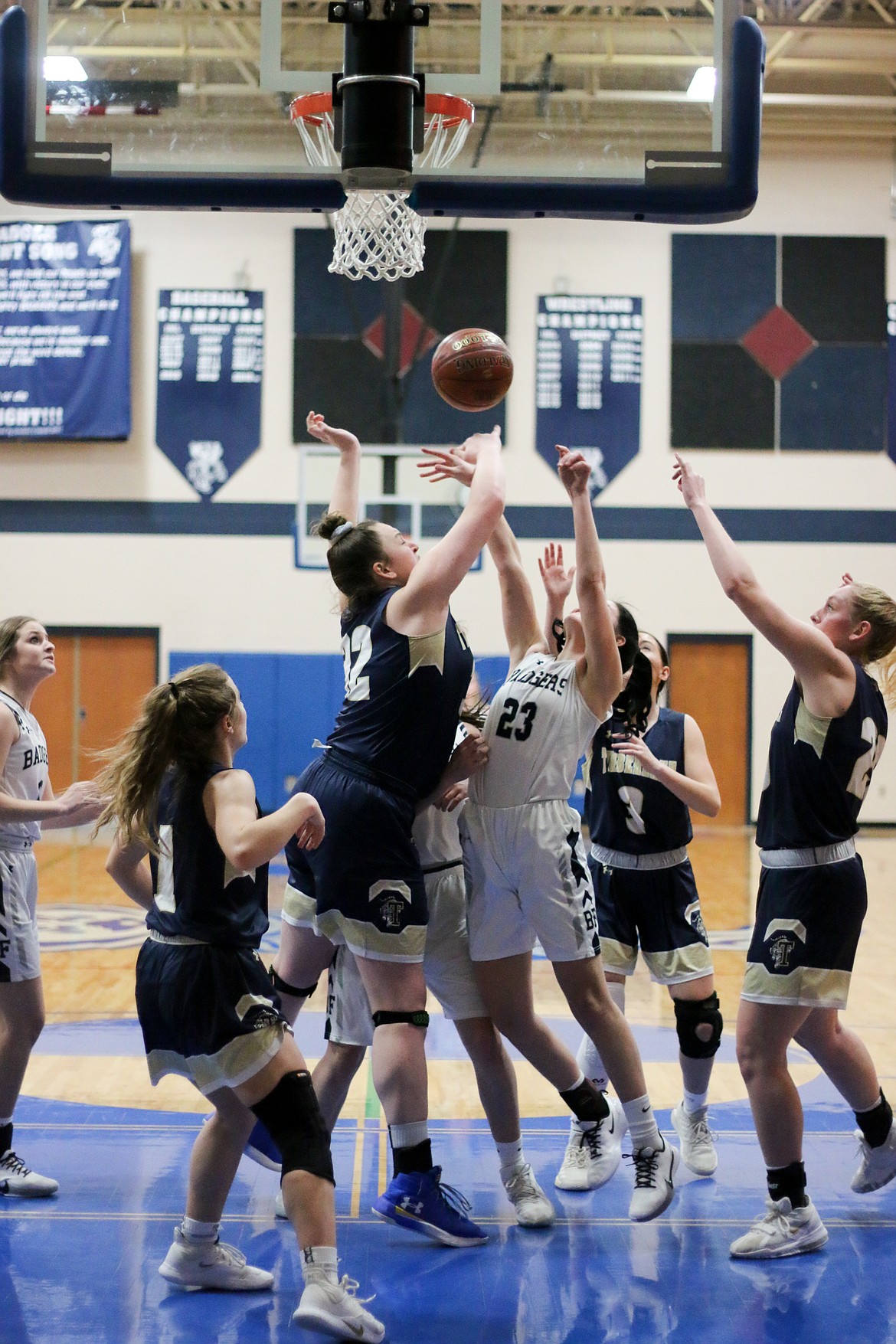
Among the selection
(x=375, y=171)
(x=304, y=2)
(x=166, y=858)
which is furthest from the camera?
(x=304, y=2)

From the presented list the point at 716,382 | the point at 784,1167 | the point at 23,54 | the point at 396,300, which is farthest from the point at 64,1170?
the point at 716,382

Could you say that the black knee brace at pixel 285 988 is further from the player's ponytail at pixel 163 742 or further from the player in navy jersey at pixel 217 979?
the player's ponytail at pixel 163 742

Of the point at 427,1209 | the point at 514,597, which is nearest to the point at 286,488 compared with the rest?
the point at 514,597

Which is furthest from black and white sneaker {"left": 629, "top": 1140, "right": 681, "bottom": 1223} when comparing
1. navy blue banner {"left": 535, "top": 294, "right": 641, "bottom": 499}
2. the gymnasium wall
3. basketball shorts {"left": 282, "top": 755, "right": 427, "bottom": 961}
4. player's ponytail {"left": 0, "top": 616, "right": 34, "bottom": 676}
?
navy blue banner {"left": 535, "top": 294, "right": 641, "bottom": 499}

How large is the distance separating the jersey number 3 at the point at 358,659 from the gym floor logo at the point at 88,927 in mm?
4804

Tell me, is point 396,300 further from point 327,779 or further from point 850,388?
point 327,779

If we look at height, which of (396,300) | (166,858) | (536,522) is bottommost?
(166,858)

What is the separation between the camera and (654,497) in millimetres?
14484

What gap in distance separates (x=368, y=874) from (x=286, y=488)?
11470 mm

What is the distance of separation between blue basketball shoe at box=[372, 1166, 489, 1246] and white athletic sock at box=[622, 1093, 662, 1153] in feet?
1.75

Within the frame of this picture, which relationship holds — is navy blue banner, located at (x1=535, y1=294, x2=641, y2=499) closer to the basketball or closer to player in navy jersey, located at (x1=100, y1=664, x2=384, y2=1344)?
the basketball

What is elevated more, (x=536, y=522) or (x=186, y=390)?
(x=186, y=390)

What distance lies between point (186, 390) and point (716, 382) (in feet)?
19.9

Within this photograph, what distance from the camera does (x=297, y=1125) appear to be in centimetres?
289
